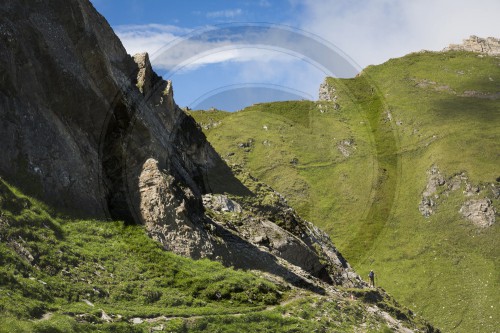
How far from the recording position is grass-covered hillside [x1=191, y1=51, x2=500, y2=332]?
279 feet

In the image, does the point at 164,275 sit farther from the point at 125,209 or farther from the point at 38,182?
the point at 38,182

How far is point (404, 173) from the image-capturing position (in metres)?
118

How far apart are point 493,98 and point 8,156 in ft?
468

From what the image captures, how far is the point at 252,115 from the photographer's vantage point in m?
144

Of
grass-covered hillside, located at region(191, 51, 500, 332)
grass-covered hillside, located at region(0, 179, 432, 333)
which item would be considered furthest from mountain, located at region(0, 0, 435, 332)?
grass-covered hillside, located at region(191, 51, 500, 332)

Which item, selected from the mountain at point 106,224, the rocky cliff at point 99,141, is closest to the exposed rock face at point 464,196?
the mountain at point 106,224

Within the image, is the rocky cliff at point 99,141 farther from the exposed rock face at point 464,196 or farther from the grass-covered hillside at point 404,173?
the exposed rock face at point 464,196

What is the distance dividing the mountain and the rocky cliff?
7 centimetres

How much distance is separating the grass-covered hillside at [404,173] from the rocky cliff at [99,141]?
1908 inches

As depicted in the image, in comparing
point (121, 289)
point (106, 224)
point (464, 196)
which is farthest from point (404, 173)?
point (121, 289)

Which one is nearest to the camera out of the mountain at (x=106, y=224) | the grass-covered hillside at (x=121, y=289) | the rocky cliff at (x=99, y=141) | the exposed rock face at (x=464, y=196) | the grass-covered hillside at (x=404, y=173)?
the grass-covered hillside at (x=121, y=289)

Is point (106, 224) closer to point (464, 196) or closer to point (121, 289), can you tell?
point (121, 289)

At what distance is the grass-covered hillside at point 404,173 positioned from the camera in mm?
84938

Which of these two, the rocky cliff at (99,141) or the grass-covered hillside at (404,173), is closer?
the rocky cliff at (99,141)
